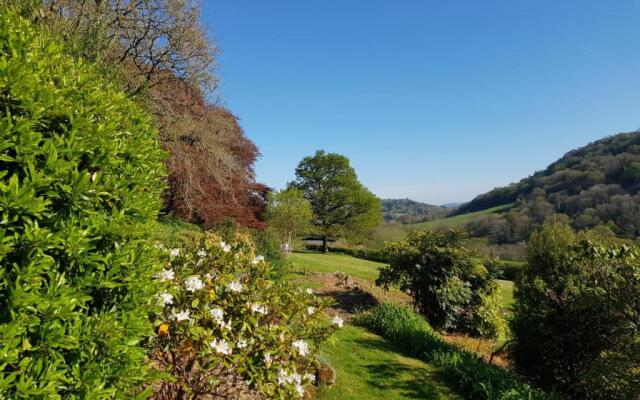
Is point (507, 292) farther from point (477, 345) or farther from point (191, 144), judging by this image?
point (191, 144)

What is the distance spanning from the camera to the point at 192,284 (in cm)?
305

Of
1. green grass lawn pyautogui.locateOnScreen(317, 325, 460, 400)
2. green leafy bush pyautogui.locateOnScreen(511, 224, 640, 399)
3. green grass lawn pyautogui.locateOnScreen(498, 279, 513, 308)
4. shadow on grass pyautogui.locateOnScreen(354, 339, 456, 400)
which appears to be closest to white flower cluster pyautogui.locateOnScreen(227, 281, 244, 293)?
green grass lawn pyautogui.locateOnScreen(317, 325, 460, 400)

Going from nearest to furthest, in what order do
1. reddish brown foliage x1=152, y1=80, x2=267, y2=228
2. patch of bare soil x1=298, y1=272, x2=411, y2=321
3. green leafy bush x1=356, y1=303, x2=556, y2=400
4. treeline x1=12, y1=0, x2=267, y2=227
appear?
1. green leafy bush x1=356, y1=303, x2=556, y2=400
2. treeline x1=12, y1=0, x2=267, y2=227
3. reddish brown foliage x1=152, y1=80, x2=267, y2=228
4. patch of bare soil x1=298, y1=272, x2=411, y2=321

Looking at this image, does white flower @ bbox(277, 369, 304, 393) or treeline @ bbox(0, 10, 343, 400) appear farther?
white flower @ bbox(277, 369, 304, 393)

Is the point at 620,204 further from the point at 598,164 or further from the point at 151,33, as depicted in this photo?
the point at 151,33

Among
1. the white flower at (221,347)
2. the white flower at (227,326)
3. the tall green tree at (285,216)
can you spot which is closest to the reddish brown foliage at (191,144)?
the tall green tree at (285,216)

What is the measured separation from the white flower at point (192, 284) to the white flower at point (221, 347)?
48 centimetres

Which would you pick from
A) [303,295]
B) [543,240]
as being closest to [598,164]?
[543,240]

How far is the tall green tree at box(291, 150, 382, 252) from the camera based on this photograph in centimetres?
3975

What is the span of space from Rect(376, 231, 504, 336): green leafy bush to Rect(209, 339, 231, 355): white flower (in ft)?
31.6

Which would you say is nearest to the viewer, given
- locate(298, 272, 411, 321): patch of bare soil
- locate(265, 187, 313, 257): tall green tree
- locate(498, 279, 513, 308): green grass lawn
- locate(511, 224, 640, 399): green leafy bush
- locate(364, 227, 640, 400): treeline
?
locate(511, 224, 640, 399): green leafy bush

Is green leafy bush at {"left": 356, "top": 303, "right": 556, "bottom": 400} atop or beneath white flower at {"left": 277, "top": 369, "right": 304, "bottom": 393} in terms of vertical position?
beneath

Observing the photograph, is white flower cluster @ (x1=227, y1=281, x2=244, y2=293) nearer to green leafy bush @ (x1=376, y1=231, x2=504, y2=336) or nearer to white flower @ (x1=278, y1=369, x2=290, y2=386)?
white flower @ (x1=278, y1=369, x2=290, y2=386)

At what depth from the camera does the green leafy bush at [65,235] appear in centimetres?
171
